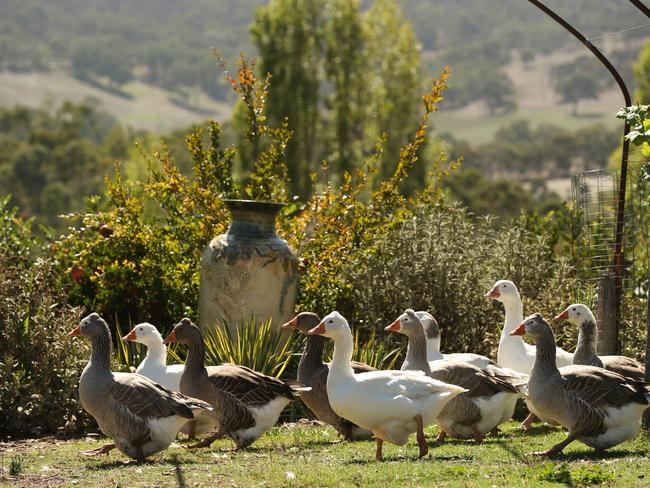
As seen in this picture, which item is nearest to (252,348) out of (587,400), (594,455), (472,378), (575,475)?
(472,378)

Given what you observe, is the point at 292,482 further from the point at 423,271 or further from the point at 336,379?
A: the point at 423,271

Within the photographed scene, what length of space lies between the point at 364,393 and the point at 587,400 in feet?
6.95

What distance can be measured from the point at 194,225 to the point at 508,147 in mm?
180178

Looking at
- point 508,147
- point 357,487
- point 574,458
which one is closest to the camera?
point 357,487

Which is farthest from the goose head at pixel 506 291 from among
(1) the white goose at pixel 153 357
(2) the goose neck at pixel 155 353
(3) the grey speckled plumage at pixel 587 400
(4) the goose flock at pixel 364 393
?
(2) the goose neck at pixel 155 353

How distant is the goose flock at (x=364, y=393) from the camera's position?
10203mm

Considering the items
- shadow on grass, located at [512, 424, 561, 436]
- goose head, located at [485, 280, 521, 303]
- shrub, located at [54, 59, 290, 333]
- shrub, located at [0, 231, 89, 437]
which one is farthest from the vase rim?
shadow on grass, located at [512, 424, 561, 436]

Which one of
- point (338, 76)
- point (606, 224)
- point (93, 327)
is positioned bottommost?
point (93, 327)

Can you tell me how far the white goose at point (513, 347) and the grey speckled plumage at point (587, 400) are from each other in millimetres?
2518

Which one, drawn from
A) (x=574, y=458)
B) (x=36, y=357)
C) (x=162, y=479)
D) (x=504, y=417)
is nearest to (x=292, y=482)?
(x=162, y=479)

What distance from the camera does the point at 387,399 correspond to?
10.2m

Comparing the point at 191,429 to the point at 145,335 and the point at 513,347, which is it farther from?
the point at 513,347

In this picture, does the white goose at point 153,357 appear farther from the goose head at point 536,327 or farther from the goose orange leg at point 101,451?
the goose head at point 536,327

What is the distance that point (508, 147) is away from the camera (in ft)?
633
